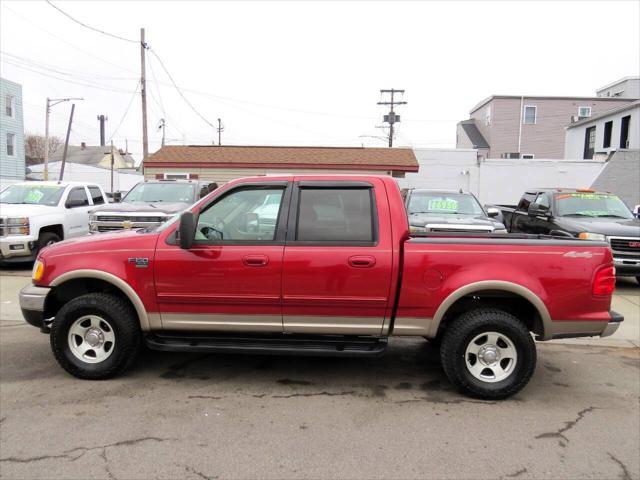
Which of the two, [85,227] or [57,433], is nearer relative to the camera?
[57,433]

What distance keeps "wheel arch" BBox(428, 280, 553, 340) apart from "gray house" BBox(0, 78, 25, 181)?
117 feet

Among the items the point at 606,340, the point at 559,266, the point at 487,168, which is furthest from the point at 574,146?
the point at 559,266

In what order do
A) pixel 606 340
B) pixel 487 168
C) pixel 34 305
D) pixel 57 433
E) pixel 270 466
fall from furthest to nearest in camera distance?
pixel 487 168
pixel 606 340
pixel 34 305
pixel 57 433
pixel 270 466

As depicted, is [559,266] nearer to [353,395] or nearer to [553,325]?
[553,325]

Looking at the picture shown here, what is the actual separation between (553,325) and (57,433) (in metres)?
3.85

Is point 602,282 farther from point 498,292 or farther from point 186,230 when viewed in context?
point 186,230

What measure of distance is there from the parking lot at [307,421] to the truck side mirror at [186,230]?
1276 millimetres

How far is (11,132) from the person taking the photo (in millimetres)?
33156

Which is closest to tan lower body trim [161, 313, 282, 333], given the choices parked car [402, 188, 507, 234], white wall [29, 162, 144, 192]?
parked car [402, 188, 507, 234]

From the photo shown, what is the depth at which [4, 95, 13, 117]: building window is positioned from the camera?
106ft

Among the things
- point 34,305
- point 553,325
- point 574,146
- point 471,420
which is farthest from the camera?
point 574,146

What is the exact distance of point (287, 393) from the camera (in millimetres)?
4184

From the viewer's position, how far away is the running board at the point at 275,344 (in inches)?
160

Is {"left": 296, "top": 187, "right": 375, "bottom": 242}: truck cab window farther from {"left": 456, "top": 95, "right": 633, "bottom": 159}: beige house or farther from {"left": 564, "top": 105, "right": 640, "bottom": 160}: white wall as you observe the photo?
{"left": 456, "top": 95, "right": 633, "bottom": 159}: beige house
